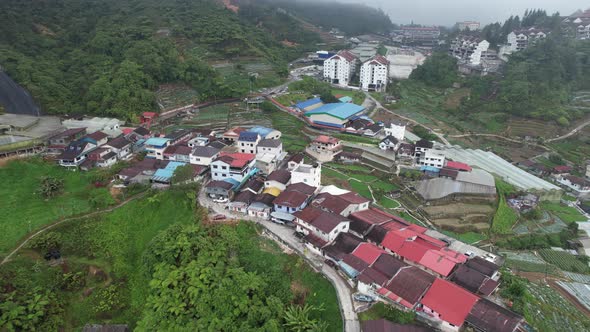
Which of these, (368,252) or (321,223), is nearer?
(368,252)

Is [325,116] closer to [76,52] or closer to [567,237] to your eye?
[567,237]

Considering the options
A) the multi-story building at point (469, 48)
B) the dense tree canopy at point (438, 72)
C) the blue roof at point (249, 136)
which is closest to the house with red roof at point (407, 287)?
the blue roof at point (249, 136)

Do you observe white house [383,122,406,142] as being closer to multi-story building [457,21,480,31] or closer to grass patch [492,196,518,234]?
grass patch [492,196,518,234]

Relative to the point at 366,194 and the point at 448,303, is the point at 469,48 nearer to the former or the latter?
the point at 366,194

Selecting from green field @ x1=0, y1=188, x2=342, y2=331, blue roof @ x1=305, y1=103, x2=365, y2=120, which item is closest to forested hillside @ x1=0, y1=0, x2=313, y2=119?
blue roof @ x1=305, y1=103, x2=365, y2=120

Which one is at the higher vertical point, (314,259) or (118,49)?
(118,49)

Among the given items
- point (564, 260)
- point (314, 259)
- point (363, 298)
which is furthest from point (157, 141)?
point (564, 260)

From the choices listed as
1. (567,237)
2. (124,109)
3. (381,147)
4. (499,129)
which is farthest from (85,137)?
(499,129)
